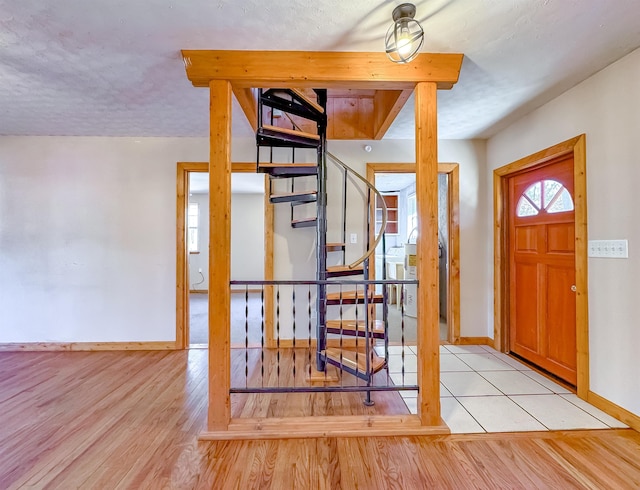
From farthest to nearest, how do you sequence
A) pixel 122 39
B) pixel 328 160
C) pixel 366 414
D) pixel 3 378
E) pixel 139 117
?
pixel 328 160 < pixel 139 117 < pixel 3 378 < pixel 366 414 < pixel 122 39

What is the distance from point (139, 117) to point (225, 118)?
158 centimetres

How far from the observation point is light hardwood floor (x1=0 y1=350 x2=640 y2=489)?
1.50m

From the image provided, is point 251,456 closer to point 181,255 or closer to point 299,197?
point 299,197

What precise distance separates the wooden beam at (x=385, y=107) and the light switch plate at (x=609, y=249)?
168 centimetres

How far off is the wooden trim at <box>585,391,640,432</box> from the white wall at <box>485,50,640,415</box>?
28 millimetres

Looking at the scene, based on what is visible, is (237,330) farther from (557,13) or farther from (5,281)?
(557,13)

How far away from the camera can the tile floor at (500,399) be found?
1940mm

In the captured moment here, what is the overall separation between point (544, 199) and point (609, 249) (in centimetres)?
86

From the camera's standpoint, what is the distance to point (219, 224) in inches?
73.5

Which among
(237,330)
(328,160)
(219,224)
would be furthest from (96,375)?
(328,160)

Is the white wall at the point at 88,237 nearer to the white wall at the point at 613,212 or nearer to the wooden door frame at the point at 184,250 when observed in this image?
the wooden door frame at the point at 184,250

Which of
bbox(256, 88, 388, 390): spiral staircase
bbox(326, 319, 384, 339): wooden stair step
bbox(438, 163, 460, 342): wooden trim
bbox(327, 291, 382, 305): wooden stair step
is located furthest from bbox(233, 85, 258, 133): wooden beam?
bbox(438, 163, 460, 342): wooden trim

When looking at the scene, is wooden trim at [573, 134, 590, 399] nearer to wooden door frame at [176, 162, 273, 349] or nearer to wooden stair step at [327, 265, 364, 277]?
wooden stair step at [327, 265, 364, 277]

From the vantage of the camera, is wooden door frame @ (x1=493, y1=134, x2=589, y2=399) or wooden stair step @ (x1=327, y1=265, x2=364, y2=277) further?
wooden stair step @ (x1=327, y1=265, x2=364, y2=277)
